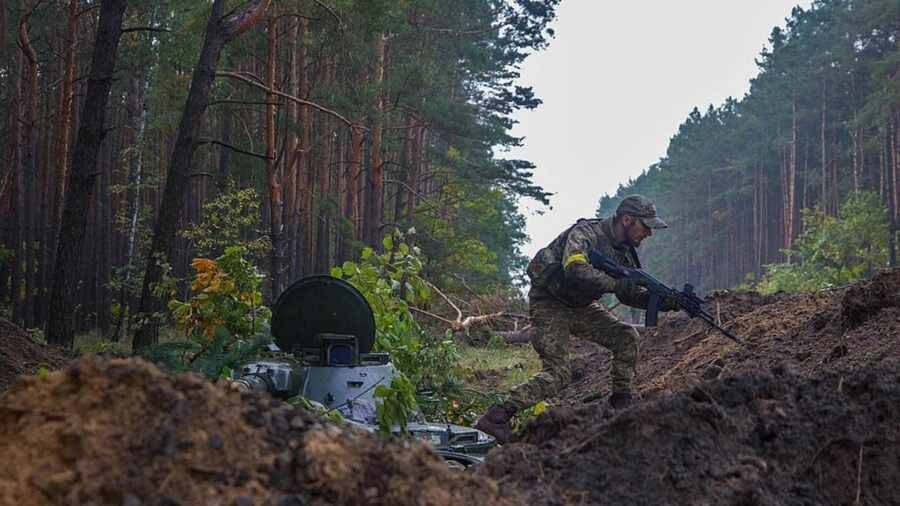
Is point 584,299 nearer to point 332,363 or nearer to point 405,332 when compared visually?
point 332,363

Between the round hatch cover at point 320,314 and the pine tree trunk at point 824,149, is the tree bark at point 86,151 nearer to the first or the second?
the round hatch cover at point 320,314

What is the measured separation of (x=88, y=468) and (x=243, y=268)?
9162mm

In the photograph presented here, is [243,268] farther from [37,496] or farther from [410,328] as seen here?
[37,496]

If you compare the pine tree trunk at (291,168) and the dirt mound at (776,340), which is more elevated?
the pine tree trunk at (291,168)

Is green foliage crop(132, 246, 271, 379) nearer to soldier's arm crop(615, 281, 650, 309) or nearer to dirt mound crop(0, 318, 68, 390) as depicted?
dirt mound crop(0, 318, 68, 390)

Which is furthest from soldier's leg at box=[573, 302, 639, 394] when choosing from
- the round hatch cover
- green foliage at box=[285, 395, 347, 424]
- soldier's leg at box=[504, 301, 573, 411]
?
green foliage at box=[285, 395, 347, 424]

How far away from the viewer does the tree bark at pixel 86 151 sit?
42.6 feet

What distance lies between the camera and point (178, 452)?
9.09 ft

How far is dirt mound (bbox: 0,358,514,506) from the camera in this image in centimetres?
267

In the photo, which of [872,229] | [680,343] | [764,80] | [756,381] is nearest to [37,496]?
[756,381]

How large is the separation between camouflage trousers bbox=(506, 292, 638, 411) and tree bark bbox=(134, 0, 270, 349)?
18.8 feet

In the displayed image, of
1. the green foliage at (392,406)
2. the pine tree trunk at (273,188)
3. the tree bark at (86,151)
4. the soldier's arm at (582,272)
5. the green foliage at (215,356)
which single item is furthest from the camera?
the pine tree trunk at (273,188)

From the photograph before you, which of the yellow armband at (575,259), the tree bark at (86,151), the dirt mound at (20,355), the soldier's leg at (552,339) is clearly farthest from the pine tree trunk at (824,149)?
the dirt mound at (20,355)

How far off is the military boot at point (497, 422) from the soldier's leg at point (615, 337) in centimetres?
119
